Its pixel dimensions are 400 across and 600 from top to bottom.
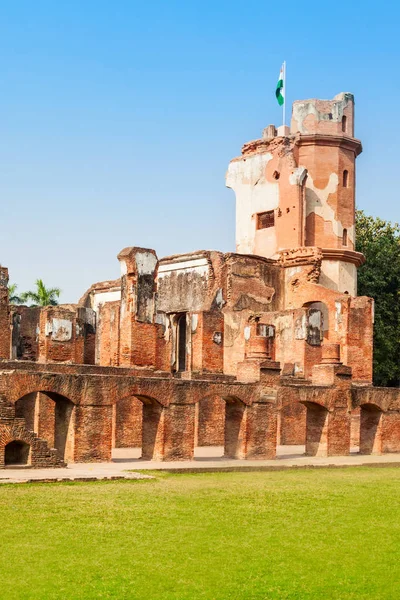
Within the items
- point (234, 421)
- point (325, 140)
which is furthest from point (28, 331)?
point (325, 140)

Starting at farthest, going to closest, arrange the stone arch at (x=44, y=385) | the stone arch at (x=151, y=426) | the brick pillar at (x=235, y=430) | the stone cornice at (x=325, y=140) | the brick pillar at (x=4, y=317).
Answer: the stone cornice at (x=325, y=140) < the brick pillar at (x=4, y=317) < the brick pillar at (x=235, y=430) < the stone arch at (x=151, y=426) < the stone arch at (x=44, y=385)

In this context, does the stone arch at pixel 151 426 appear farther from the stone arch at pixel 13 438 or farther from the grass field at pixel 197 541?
the grass field at pixel 197 541

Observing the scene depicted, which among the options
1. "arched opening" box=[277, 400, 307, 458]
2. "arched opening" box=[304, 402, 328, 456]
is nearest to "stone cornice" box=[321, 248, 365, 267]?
"arched opening" box=[277, 400, 307, 458]

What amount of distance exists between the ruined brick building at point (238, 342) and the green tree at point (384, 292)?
3703 millimetres

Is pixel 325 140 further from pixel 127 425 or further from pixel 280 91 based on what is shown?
pixel 127 425

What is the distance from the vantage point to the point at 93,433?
18.0m

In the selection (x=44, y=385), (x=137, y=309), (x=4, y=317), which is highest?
(x=137, y=309)

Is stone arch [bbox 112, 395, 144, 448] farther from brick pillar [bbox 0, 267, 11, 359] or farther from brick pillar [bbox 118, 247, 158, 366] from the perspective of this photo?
brick pillar [bbox 0, 267, 11, 359]

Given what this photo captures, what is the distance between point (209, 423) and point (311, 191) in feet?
37.5

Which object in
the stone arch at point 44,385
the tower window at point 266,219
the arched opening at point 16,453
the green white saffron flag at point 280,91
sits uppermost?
the green white saffron flag at point 280,91

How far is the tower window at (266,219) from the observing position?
33594 mm

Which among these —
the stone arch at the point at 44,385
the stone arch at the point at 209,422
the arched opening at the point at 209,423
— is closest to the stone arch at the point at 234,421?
the stone arch at the point at 44,385

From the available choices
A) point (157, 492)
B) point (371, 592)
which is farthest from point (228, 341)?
point (371, 592)

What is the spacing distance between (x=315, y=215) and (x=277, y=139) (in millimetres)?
3109
